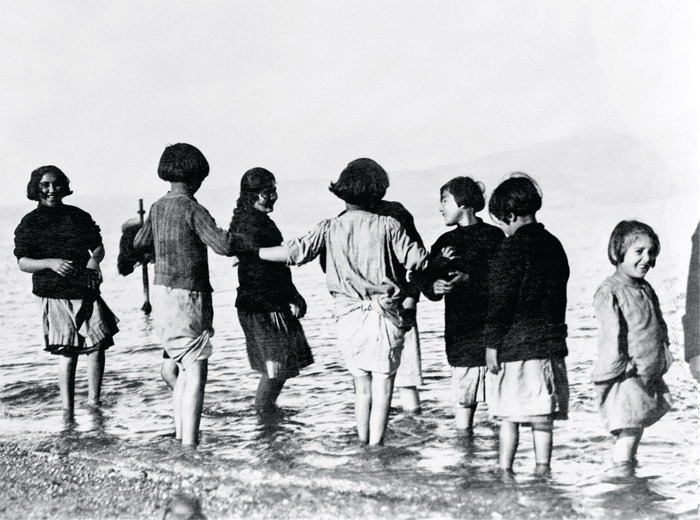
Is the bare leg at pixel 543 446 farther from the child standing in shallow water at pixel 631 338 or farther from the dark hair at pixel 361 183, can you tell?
Result: the dark hair at pixel 361 183

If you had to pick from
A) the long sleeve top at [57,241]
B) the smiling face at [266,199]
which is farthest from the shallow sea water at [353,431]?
the smiling face at [266,199]

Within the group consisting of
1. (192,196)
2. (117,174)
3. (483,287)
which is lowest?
(483,287)

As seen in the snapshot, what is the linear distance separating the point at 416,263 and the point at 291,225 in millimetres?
4601

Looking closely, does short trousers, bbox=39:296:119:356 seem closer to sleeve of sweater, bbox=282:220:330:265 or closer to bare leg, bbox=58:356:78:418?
bare leg, bbox=58:356:78:418

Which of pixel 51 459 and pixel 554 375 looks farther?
pixel 51 459

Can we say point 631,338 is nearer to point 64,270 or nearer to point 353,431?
point 353,431

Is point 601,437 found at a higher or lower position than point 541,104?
lower

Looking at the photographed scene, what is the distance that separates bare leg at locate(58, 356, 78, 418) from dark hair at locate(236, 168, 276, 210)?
1.47 meters

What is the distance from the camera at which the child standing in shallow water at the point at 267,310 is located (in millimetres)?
4656

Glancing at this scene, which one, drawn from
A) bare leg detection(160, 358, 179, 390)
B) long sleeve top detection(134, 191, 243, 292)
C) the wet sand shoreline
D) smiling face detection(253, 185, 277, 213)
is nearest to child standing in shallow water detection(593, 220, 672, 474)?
the wet sand shoreline

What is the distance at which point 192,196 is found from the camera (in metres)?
4.16

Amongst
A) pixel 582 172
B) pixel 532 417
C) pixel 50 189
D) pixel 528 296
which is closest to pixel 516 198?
pixel 528 296

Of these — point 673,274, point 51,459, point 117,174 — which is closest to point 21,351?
point 117,174

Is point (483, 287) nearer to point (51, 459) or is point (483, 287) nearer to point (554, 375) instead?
point (554, 375)
